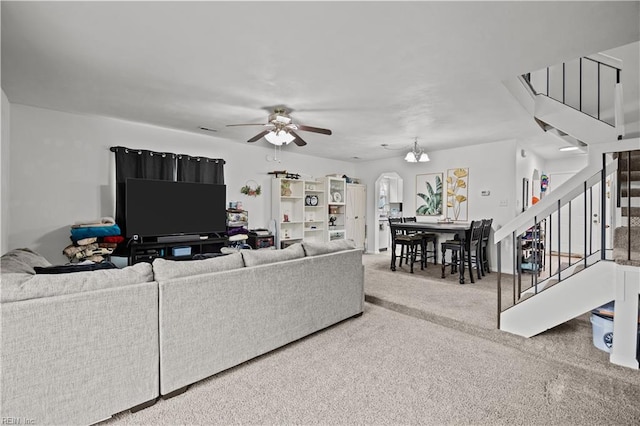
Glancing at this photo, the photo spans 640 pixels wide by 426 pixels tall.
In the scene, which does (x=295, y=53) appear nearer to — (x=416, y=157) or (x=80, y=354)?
(x=80, y=354)

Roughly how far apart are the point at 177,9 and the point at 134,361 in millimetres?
2103

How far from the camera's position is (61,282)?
1.63 meters

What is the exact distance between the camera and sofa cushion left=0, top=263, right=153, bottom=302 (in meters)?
1.51

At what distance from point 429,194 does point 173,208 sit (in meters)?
4.82

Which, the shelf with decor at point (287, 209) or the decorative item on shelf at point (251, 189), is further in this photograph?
the shelf with decor at point (287, 209)

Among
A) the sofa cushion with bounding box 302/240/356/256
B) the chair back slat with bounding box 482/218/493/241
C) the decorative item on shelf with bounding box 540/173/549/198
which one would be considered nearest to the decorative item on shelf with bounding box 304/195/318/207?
the chair back slat with bounding box 482/218/493/241

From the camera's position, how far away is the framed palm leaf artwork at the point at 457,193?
5832 millimetres

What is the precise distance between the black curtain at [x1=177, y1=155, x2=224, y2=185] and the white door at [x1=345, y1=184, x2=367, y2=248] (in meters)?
3.19

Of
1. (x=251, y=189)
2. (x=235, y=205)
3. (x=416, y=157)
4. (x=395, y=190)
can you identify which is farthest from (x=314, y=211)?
(x=416, y=157)

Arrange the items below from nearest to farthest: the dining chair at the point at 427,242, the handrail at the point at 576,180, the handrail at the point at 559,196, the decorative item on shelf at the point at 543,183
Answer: the handrail at the point at 576,180 → the handrail at the point at 559,196 → the dining chair at the point at 427,242 → the decorative item on shelf at the point at 543,183

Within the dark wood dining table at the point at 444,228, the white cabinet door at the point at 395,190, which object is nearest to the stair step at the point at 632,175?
the dark wood dining table at the point at 444,228

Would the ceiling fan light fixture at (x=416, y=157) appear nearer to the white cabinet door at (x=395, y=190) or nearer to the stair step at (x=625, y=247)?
the white cabinet door at (x=395, y=190)

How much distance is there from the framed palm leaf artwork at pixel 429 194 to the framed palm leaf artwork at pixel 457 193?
0.18m

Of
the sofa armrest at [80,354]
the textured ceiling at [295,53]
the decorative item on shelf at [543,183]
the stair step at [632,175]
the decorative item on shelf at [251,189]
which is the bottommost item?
the sofa armrest at [80,354]
